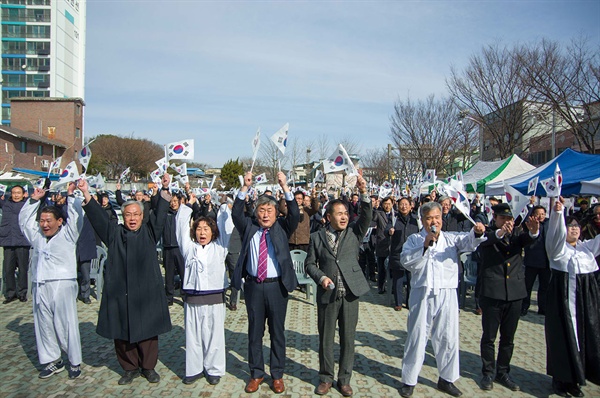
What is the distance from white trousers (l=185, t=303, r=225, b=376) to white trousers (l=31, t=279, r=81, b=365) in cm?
134

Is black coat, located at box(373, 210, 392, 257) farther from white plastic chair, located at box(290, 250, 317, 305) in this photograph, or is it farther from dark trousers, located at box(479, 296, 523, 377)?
dark trousers, located at box(479, 296, 523, 377)

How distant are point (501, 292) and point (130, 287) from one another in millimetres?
4064

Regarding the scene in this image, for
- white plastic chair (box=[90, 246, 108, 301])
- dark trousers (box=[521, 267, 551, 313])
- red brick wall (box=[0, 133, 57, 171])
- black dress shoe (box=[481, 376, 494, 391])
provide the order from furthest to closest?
red brick wall (box=[0, 133, 57, 171]) → white plastic chair (box=[90, 246, 108, 301]) → dark trousers (box=[521, 267, 551, 313]) → black dress shoe (box=[481, 376, 494, 391])

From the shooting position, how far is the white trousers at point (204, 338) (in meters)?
4.73

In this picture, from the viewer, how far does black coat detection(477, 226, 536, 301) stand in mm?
4641

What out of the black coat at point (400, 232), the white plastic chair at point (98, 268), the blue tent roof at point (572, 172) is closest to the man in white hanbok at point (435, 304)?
the black coat at point (400, 232)

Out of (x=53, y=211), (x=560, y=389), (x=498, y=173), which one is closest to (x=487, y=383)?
(x=560, y=389)

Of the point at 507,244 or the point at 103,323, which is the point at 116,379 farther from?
the point at 507,244

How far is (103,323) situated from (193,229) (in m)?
1.40

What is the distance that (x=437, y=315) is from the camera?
4.55 metres

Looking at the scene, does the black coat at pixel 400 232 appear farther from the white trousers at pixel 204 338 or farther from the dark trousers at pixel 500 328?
the white trousers at pixel 204 338

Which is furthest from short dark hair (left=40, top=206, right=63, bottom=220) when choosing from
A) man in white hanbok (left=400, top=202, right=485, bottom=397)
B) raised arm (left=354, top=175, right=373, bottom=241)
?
man in white hanbok (left=400, top=202, right=485, bottom=397)

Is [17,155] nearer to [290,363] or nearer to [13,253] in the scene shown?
[13,253]

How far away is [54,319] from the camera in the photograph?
4836 mm
